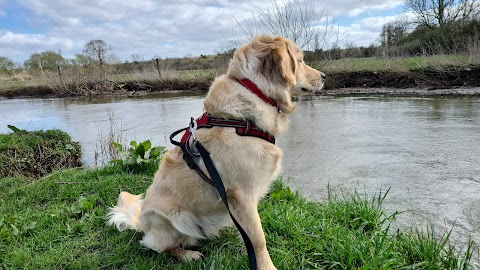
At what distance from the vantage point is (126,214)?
339 cm

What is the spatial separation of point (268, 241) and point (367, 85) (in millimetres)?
17209

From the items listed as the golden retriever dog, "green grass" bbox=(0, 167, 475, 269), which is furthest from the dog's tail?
the golden retriever dog

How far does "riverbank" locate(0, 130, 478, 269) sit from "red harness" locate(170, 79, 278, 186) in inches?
33.3

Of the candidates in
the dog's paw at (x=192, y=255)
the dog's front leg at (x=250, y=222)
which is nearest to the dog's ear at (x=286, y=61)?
the dog's front leg at (x=250, y=222)

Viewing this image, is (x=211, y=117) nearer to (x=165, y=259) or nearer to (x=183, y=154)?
(x=183, y=154)

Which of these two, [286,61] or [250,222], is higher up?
[286,61]

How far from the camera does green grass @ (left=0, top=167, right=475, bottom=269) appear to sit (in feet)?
8.61

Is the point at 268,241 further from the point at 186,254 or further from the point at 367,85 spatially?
the point at 367,85

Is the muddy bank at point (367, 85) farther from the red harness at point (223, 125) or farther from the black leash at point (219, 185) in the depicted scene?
the black leash at point (219, 185)

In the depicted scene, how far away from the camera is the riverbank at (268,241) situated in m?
2.62

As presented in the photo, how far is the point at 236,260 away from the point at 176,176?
2.79 ft

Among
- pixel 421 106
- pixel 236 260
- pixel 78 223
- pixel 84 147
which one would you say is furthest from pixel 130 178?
pixel 421 106

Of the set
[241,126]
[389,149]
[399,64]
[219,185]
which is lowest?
[389,149]

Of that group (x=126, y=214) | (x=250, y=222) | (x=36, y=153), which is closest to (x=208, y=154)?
(x=250, y=222)
